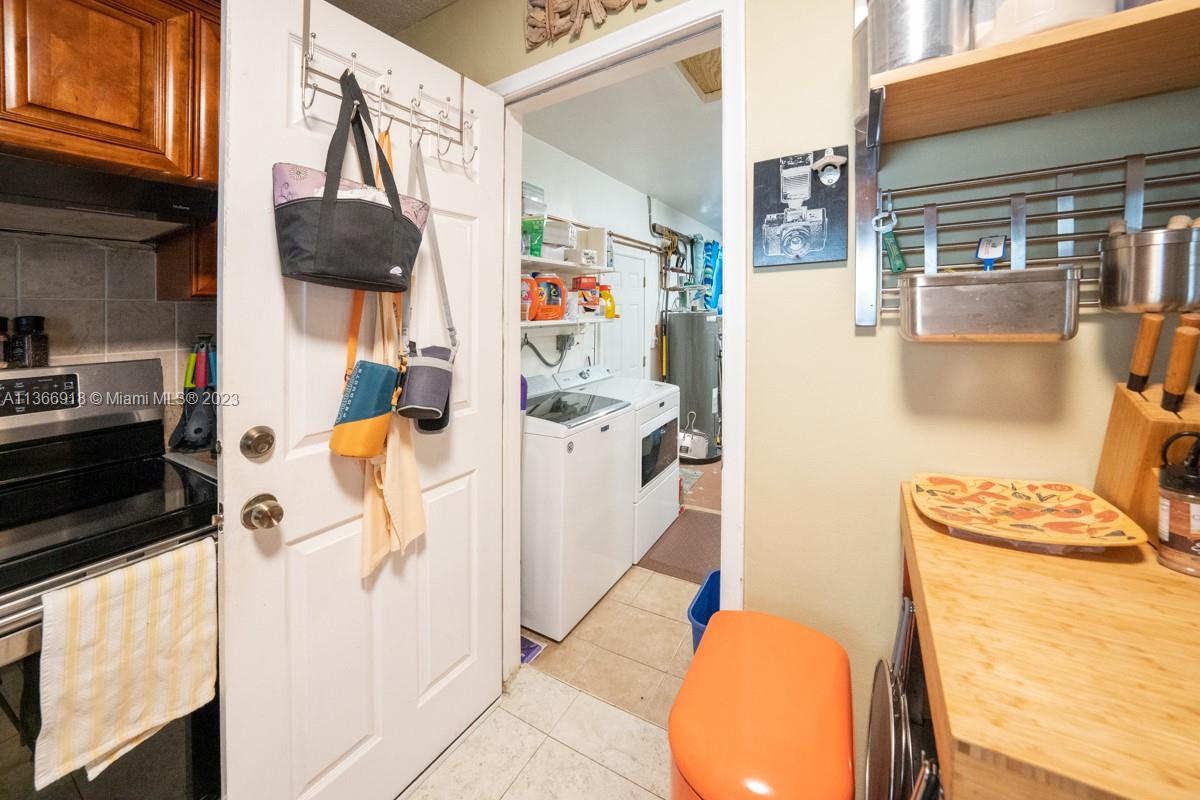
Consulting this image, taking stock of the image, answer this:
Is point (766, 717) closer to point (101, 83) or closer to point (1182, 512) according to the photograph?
point (1182, 512)

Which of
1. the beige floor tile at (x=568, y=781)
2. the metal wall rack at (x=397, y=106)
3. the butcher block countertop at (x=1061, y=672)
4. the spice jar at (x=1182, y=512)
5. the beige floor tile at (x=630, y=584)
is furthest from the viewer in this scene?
the beige floor tile at (x=630, y=584)

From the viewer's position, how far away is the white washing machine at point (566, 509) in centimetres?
198

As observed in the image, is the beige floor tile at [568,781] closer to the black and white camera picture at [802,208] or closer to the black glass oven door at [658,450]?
the black glass oven door at [658,450]

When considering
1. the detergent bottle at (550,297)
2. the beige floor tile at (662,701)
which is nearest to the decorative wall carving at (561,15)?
the detergent bottle at (550,297)

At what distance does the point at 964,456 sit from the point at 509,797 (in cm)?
147

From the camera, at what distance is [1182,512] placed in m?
0.69

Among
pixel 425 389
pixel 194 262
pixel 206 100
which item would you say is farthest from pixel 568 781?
pixel 206 100

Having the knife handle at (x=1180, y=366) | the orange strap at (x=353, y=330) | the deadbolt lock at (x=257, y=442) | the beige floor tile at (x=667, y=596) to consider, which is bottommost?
the beige floor tile at (x=667, y=596)

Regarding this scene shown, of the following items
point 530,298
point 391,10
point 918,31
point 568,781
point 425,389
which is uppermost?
point 391,10

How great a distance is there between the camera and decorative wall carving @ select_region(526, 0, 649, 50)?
1384 millimetres

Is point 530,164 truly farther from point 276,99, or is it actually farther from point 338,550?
point 338,550

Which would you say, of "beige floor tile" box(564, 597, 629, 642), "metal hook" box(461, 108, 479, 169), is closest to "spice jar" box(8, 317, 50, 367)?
"metal hook" box(461, 108, 479, 169)

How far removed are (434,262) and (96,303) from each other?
943mm

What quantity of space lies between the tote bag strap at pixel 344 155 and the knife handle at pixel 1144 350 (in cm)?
136
